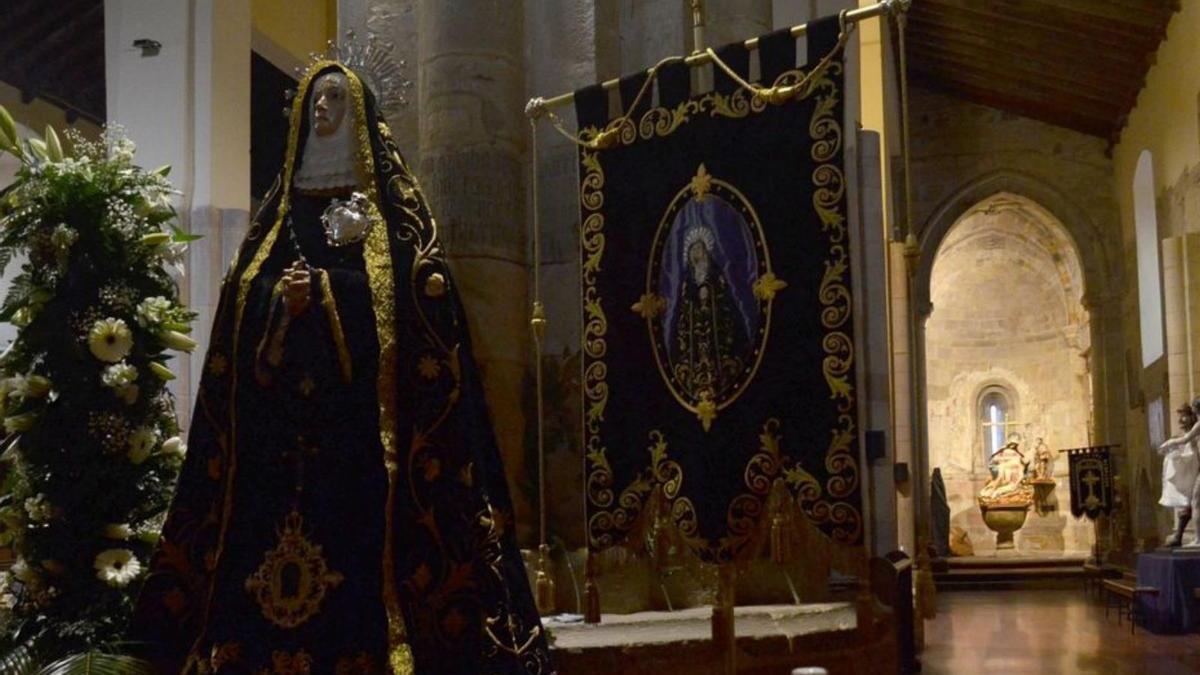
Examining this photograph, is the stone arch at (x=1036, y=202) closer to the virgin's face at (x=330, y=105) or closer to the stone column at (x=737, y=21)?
the stone column at (x=737, y=21)

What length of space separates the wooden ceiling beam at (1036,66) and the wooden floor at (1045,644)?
693 centimetres

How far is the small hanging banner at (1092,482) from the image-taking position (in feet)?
60.0

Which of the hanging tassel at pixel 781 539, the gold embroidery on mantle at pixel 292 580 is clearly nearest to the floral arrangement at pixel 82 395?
the gold embroidery on mantle at pixel 292 580

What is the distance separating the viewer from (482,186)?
5.79 metres

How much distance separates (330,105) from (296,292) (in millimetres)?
632

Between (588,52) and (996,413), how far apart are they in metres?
19.1

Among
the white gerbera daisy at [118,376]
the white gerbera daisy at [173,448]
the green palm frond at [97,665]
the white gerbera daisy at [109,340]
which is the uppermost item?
the white gerbera daisy at [109,340]

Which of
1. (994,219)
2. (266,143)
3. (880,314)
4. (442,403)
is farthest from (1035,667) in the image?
(994,219)

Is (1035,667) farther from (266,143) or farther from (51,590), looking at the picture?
(266,143)

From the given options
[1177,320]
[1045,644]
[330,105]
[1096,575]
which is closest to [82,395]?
[330,105]

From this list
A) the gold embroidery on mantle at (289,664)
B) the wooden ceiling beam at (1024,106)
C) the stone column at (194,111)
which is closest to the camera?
the gold embroidery on mantle at (289,664)

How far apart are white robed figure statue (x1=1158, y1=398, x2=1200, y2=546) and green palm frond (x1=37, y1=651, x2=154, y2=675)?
34.3 feet

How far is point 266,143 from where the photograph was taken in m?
14.5

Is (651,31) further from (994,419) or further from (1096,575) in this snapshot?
(994,419)
